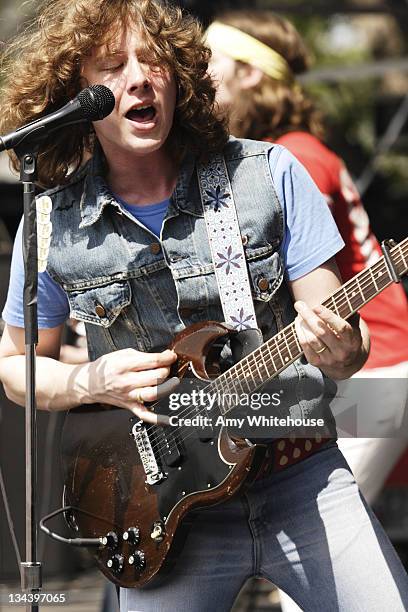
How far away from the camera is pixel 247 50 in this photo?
3975 millimetres

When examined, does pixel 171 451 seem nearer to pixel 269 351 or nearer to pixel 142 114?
pixel 269 351

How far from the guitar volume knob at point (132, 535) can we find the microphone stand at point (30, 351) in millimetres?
198

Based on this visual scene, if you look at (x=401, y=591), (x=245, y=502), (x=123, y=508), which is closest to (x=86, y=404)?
(x=123, y=508)

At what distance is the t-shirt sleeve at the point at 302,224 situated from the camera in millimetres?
2494

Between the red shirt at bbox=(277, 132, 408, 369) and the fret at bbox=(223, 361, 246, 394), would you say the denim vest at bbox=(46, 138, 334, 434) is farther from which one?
the red shirt at bbox=(277, 132, 408, 369)

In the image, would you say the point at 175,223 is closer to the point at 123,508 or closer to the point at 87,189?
the point at 87,189

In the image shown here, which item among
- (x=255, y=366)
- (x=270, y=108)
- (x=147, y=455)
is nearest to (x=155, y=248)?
(x=255, y=366)

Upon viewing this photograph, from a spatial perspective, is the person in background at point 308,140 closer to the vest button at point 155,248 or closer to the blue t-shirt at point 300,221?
the blue t-shirt at point 300,221

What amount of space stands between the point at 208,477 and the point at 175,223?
0.58 metres

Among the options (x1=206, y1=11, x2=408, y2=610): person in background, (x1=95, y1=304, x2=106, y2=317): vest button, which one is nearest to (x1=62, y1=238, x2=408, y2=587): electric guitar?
(x1=95, y1=304, x2=106, y2=317): vest button

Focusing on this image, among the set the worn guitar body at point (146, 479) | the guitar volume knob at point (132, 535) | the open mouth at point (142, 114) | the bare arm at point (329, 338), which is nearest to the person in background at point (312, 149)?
the open mouth at point (142, 114)

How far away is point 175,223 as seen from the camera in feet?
8.46

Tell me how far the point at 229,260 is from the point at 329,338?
14.3 inches

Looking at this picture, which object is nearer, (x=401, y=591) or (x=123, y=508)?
(x=401, y=591)
